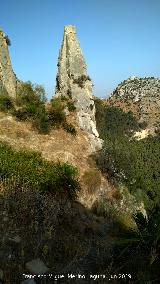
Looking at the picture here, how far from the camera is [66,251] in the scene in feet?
23.1

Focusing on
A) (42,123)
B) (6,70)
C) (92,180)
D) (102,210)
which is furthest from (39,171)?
(6,70)

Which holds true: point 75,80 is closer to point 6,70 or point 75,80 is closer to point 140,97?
point 6,70

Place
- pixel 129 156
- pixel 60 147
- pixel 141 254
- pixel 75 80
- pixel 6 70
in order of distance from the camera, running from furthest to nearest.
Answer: pixel 75 80
pixel 6 70
pixel 129 156
pixel 60 147
pixel 141 254

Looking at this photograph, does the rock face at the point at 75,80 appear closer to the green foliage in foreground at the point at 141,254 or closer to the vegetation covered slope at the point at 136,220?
the vegetation covered slope at the point at 136,220

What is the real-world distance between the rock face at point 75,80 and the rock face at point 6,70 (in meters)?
4.27

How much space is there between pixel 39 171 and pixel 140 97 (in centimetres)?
11913

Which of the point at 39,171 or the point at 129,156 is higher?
the point at 129,156

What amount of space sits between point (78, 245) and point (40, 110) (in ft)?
60.5

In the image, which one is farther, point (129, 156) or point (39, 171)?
point (129, 156)

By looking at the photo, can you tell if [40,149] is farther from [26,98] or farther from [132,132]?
[132,132]

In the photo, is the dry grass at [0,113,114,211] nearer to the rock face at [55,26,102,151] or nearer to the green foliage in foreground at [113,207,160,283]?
the rock face at [55,26,102,151]

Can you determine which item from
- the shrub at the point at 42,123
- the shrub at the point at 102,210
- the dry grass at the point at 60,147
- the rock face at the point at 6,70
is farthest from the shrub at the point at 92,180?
the rock face at the point at 6,70

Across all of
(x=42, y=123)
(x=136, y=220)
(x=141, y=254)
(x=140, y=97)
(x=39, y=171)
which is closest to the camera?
(x=141, y=254)

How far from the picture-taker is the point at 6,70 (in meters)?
30.6
